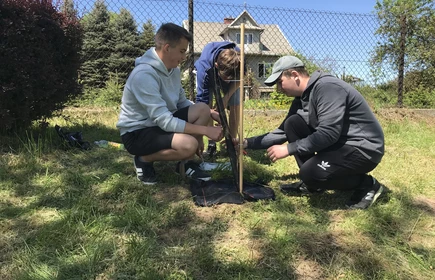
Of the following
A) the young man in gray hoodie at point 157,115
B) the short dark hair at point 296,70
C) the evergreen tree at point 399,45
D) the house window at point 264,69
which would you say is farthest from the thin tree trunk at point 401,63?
the young man in gray hoodie at point 157,115

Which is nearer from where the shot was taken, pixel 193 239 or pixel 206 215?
pixel 193 239

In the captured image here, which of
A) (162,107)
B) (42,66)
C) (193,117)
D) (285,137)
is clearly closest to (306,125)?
(285,137)

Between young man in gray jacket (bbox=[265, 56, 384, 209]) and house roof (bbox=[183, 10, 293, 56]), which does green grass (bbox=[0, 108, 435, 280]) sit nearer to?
young man in gray jacket (bbox=[265, 56, 384, 209])

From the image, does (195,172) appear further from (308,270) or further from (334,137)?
(308,270)

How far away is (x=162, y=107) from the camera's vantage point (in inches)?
97.2

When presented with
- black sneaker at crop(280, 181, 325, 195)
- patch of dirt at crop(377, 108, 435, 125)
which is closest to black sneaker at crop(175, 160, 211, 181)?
black sneaker at crop(280, 181, 325, 195)

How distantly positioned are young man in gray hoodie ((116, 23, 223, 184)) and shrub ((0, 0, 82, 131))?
47.3 inches

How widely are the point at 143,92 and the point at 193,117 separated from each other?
51cm

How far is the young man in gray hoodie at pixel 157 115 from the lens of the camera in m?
2.46

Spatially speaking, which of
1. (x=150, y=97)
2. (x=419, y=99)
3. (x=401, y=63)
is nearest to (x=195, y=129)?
(x=150, y=97)

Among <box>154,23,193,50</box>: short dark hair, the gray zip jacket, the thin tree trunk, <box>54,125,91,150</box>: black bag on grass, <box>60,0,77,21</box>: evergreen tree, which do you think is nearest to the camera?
the gray zip jacket

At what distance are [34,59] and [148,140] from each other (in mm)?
1544

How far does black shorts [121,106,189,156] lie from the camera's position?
254 centimetres

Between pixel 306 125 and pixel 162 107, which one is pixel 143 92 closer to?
pixel 162 107
